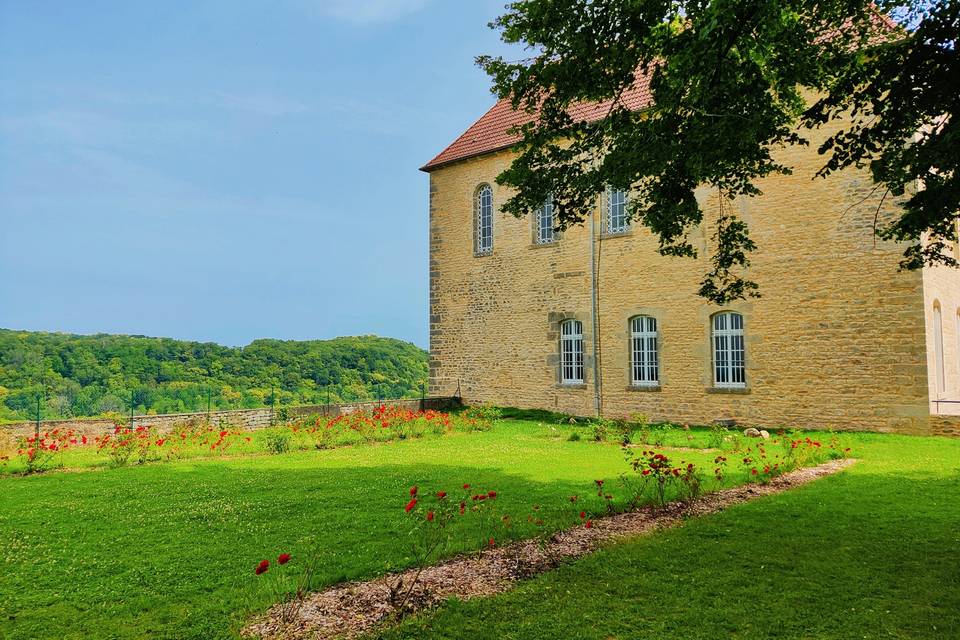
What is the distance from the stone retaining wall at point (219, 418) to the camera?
12.5 meters

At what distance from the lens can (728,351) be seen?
16406 mm

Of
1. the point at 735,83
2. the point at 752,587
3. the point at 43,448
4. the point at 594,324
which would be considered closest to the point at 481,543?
the point at 752,587

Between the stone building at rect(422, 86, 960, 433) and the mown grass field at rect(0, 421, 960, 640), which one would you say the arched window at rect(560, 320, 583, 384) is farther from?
the mown grass field at rect(0, 421, 960, 640)

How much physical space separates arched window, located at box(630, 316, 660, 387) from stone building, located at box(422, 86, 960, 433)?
40 millimetres

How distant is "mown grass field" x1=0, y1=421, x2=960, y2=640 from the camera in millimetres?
4121

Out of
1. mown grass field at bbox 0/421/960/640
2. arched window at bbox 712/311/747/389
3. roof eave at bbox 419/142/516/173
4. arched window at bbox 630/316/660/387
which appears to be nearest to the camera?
mown grass field at bbox 0/421/960/640

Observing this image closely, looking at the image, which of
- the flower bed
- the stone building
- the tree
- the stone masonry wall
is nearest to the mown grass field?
the flower bed

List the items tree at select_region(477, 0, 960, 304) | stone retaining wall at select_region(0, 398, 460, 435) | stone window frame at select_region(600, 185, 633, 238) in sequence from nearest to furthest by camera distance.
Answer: tree at select_region(477, 0, 960, 304) → stone retaining wall at select_region(0, 398, 460, 435) → stone window frame at select_region(600, 185, 633, 238)

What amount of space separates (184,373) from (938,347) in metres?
24.0

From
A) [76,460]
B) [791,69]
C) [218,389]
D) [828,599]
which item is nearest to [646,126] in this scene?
[791,69]

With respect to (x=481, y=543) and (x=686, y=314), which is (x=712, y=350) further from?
(x=481, y=543)

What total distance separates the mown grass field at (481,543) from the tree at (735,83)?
3.33 meters

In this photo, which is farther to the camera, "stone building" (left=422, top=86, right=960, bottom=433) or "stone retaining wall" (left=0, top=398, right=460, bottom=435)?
"stone building" (left=422, top=86, right=960, bottom=433)

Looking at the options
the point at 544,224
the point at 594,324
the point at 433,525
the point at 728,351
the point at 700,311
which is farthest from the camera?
the point at 544,224
